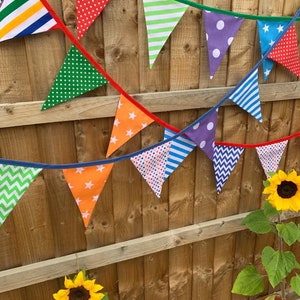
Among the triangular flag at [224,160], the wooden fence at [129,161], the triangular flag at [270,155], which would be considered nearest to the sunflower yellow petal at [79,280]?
the wooden fence at [129,161]

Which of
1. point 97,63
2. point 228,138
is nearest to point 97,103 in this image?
point 97,63

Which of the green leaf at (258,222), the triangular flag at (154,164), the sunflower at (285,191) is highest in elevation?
the triangular flag at (154,164)

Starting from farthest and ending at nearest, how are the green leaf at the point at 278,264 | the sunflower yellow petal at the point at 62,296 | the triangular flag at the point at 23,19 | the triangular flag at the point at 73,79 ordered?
the green leaf at the point at 278,264, the sunflower yellow petal at the point at 62,296, the triangular flag at the point at 73,79, the triangular flag at the point at 23,19

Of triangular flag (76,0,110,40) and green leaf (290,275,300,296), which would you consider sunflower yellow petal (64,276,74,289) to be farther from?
green leaf (290,275,300,296)

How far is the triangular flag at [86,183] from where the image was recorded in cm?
123

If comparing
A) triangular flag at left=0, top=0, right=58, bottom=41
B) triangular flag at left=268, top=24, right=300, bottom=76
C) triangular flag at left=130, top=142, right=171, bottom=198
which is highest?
triangular flag at left=0, top=0, right=58, bottom=41

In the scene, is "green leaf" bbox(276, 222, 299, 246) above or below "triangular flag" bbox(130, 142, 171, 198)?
below

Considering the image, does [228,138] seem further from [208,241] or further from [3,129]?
[3,129]

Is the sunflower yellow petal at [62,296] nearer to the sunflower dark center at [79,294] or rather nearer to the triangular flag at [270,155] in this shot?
the sunflower dark center at [79,294]

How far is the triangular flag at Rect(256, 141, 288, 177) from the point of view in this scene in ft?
5.41

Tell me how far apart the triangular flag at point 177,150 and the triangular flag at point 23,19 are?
61cm

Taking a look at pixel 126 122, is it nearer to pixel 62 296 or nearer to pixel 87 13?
pixel 87 13

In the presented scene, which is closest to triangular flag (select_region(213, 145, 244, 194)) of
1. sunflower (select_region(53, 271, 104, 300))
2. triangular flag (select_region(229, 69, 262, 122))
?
triangular flag (select_region(229, 69, 262, 122))

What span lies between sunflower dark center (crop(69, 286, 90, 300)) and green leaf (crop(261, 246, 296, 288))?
2.61ft
